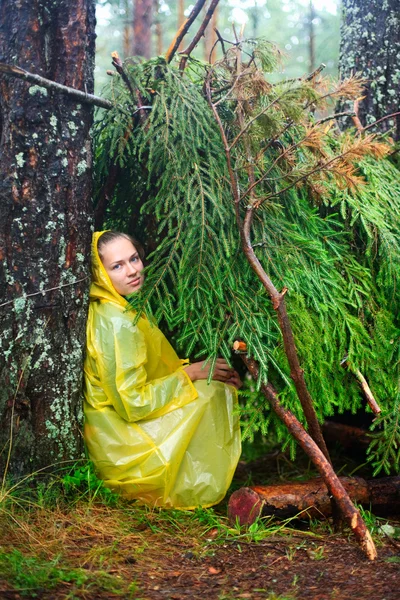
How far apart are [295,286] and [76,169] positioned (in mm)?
1417

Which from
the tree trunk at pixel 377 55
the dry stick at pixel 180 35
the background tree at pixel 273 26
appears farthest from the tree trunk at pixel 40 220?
the background tree at pixel 273 26

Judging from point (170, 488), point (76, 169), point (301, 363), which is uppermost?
point (76, 169)

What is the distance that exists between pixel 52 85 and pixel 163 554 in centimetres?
250

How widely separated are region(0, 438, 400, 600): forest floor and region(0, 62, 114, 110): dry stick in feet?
6.92

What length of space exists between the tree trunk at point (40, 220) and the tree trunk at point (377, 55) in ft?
8.75

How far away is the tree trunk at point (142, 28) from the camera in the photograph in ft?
37.7

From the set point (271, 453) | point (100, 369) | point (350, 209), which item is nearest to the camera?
point (100, 369)

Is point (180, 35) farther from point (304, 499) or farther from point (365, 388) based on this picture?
point (304, 499)

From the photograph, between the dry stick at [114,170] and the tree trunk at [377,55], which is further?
the tree trunk at [377,55]

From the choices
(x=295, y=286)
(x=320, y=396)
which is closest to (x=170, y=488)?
(x=320, y=396)

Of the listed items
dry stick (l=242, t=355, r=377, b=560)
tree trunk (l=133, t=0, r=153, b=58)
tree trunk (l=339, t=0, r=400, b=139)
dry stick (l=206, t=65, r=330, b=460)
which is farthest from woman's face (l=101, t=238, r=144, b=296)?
tree trunk (l=133, t=0, r=153, b=58)

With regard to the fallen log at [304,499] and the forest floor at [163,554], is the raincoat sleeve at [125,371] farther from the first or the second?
the fallen log at [304,499]

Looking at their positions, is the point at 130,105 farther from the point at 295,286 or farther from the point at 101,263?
the point at 295,286

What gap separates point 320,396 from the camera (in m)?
3.45
